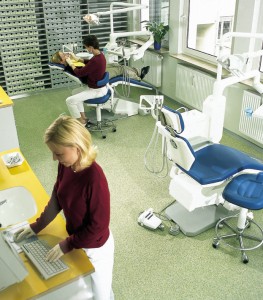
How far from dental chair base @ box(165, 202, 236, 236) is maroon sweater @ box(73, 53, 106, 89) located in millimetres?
2016

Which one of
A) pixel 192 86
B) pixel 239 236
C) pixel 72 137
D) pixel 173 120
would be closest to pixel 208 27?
pixel 192 86

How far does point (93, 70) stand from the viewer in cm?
440

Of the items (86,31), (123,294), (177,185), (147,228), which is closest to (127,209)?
(147,228)

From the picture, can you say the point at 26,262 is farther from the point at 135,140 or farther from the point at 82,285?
the point at 135,140

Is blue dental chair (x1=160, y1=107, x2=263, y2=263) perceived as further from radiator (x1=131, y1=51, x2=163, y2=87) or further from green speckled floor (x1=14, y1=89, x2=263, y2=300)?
radiator (x1=131, y1=51, x2=163, y2=87)

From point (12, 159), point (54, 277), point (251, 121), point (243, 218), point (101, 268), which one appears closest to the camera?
point (54, 277)

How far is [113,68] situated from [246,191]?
3.30 m

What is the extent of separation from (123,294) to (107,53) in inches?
141

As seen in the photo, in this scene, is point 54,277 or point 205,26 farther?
point 205,26

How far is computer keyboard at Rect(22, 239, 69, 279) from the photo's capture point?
1.63 meters

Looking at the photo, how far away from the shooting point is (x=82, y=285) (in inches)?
69.3

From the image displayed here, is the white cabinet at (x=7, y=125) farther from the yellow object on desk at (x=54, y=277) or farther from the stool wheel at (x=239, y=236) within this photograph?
the stool wheel at (x=239, y=236)

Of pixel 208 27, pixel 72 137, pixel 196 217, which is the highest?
pixel 208 27

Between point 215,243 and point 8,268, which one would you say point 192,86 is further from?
point 8,268
